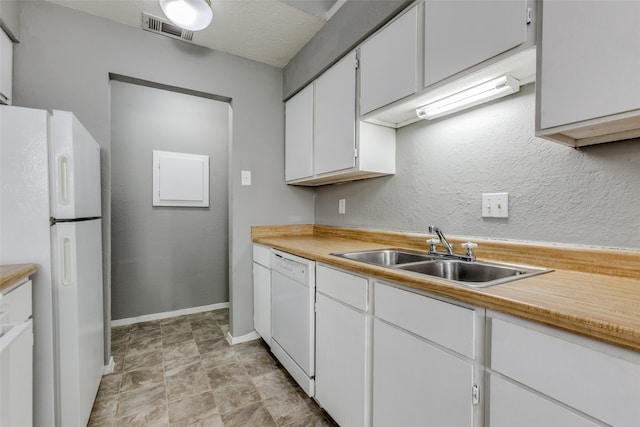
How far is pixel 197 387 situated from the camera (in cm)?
180

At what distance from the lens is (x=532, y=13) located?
0.96 m

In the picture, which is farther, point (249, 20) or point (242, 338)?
point (242, 338)

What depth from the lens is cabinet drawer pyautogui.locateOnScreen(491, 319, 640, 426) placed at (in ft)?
1.86

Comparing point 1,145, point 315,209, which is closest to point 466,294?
point 1,145

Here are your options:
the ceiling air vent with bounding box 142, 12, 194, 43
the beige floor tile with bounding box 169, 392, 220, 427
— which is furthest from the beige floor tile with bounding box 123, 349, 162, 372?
the ceiling air vent with bounding box 142, 12, 194, 43

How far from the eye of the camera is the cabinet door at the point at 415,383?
33.7 inches

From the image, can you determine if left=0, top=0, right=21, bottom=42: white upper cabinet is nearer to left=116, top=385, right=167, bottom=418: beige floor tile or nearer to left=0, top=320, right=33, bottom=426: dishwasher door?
left=0, top=320, right=33, bottom=426: dishwasher door

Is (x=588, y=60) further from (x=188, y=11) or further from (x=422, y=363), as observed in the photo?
(x=188, y=11)

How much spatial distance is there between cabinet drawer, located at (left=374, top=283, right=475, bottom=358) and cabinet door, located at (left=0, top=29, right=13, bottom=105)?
2.32 meters

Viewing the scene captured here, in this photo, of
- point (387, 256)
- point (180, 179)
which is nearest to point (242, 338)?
point (387, 256)

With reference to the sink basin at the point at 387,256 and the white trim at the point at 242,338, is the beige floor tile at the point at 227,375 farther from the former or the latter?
the sink basin at the point at 387,256

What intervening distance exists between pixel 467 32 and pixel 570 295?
102 cm

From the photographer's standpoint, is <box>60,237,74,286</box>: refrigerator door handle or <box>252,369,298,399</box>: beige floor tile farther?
<box>252,369,298,399</box>: beige floor tile

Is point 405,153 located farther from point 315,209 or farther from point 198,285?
point 198,285
